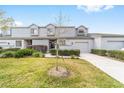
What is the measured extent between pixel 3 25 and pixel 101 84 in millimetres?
5796

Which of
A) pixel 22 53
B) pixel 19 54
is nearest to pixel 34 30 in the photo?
pixel 22 53

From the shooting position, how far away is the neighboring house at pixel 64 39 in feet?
46.8

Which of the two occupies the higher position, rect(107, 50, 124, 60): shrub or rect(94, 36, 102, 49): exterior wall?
rect(94, 36, 102, 49): exterior wall

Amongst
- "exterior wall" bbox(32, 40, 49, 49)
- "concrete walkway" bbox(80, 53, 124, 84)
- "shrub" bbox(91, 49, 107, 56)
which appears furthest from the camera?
"exterior wall" bbox(32, 40, 49, 49)

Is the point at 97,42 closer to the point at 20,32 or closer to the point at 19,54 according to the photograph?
the point at 20,32

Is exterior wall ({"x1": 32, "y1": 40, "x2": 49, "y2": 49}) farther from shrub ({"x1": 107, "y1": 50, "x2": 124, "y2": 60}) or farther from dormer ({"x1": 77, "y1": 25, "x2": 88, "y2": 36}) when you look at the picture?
shrub ({"x1": 107, "y1": 50, "x2": 124, "y2": 60})

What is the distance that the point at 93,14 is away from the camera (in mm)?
12602

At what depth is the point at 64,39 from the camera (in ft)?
45.9

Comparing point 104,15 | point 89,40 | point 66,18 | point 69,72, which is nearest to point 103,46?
point 89,40

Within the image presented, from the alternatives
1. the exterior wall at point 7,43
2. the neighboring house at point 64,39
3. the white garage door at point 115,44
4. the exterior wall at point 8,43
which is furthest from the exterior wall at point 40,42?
the white garage door at point 115,44

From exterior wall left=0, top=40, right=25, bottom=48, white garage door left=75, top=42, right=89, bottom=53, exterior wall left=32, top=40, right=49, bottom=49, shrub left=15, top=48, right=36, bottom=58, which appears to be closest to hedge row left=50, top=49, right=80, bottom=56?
white garage door left=75, top=42, right=89, bottom=53

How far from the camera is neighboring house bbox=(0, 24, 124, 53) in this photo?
14.3 metres
